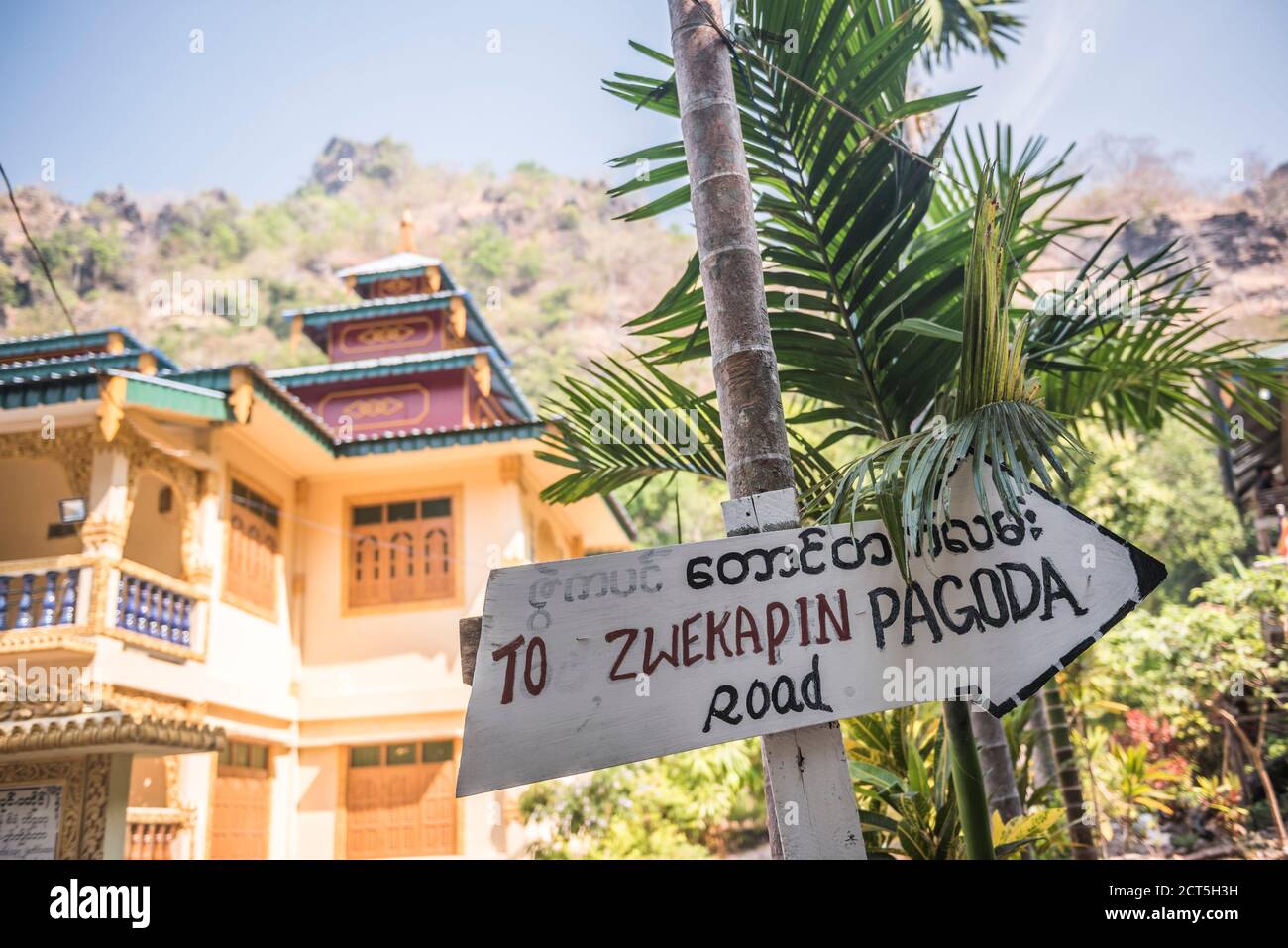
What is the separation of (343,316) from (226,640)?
19.1ft

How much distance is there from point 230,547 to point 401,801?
336 centimetres

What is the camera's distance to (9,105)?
42344 mm

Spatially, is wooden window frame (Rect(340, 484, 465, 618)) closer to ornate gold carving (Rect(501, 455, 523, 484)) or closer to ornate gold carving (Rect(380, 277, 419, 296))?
ornate gold carving (Rect(501, 455, 523, 484))

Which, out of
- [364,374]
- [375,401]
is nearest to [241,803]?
[375,401]

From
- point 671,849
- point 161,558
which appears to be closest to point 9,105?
point 161,558

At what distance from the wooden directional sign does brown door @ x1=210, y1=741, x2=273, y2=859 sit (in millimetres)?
8876

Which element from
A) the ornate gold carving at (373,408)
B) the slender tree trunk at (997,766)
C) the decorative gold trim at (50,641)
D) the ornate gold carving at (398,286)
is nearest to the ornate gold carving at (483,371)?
the ornate gold carving at (373,408)

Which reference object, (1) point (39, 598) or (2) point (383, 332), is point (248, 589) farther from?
(2) point (383, 332)

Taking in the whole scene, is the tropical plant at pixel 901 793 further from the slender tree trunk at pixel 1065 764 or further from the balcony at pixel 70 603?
the balcony at pixel 70 603

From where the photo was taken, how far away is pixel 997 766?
348 cm

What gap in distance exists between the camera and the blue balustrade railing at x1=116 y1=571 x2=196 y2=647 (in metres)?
7.93

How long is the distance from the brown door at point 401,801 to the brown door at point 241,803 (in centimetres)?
91

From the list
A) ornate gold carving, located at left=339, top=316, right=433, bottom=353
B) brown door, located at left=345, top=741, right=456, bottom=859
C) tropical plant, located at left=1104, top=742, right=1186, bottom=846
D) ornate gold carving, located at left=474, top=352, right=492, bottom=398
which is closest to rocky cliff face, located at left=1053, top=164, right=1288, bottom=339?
tropical plant, located at left=1104, top=742, right=1186, bottom=846
